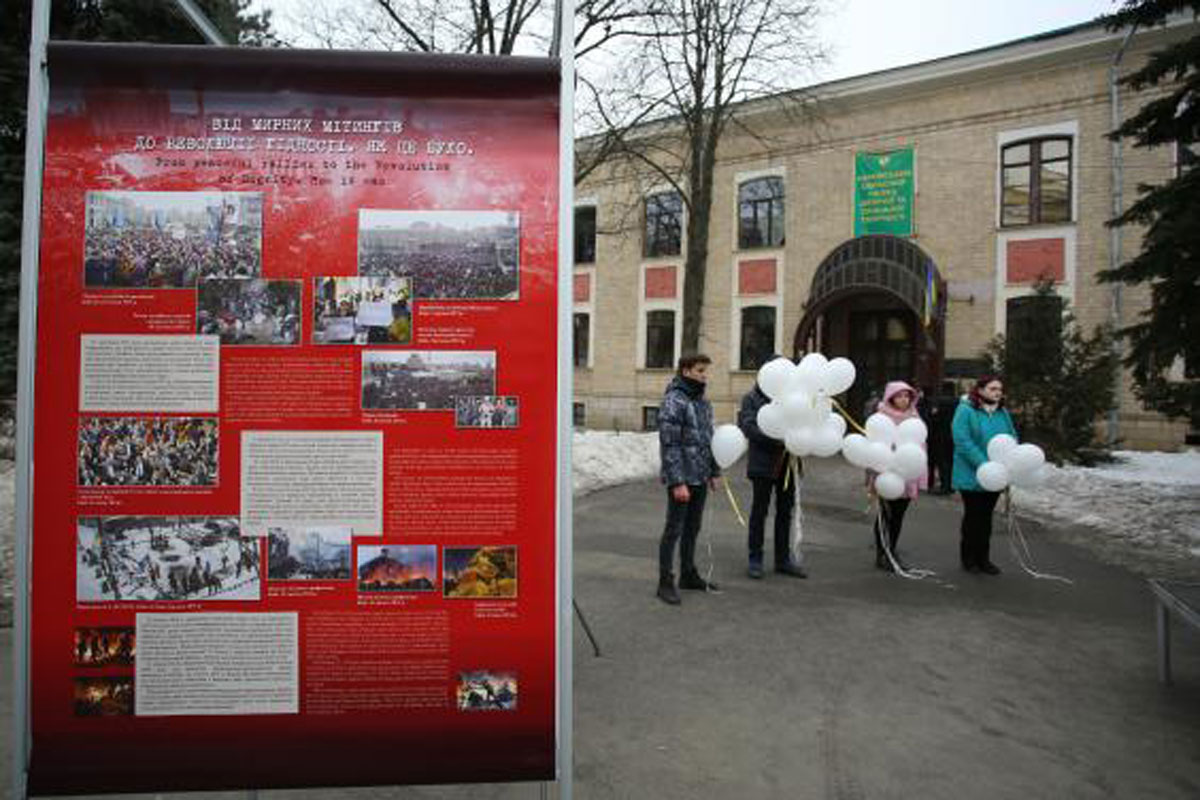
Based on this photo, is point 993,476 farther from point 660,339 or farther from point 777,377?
point 660,339

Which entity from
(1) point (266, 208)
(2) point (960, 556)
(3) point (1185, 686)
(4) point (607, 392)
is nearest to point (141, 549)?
(1) point (266, 208)

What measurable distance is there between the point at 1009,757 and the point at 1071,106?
17.6 meters

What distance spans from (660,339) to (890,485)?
1763cm

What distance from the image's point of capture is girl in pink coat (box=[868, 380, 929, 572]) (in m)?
7.05

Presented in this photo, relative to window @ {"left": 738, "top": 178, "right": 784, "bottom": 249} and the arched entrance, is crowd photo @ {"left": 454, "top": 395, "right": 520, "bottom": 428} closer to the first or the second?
the arched entrance

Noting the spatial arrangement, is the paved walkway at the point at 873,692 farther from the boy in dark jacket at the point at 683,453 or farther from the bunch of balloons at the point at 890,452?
the bunch of balloons at the point at 890,452

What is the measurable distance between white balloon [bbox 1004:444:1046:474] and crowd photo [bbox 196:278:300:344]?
6187 mm

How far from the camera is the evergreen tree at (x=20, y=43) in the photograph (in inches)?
361

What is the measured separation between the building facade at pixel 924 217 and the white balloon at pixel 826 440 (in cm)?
905

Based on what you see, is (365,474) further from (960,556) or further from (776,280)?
(776,280)

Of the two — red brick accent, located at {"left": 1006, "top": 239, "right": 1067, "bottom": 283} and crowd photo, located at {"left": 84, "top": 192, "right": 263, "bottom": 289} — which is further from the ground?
red brick accent, located at {"left": 1006, "top": 239, "right": 1067, "bottom": 283}

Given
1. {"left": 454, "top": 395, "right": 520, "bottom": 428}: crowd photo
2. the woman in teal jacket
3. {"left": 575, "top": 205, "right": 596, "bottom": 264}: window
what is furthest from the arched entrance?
{"left": 454, "top": 395, "right": 520, "bottom": 428}: crowd photo

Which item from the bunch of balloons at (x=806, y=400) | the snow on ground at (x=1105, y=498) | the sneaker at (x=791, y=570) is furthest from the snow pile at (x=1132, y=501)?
the bunch of balloons at (x=806, y=400)

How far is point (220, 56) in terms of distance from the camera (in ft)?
7.06
